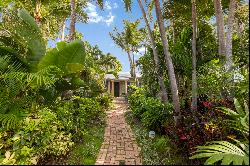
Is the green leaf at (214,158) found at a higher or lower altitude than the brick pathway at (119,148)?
higher

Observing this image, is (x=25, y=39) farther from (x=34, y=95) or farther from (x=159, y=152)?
(x=159, y=152)

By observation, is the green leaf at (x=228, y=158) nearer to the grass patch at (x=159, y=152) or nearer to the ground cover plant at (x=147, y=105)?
the ground cover plant at (x=147, y=105)

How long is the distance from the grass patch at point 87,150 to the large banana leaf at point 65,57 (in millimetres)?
2133

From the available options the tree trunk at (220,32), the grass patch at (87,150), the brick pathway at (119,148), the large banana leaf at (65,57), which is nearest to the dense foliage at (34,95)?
the large banana leaf at (65,57)

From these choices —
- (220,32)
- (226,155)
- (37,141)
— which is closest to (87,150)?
(37,141)

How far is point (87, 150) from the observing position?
25.8 feet

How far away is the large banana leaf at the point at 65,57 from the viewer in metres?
8.89

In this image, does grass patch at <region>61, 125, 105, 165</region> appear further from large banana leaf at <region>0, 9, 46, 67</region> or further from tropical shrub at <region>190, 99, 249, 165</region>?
large banana leaf at <region>0, 9, 46, 67</region>

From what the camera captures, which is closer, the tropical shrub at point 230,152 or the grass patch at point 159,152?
the tropical shrub at point 230,152

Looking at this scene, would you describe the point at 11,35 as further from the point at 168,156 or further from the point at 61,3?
the point at 61,3

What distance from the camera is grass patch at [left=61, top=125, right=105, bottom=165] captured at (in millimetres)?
7113

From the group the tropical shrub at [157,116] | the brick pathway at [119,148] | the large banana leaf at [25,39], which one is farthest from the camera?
the tropical shrub at [157,116]

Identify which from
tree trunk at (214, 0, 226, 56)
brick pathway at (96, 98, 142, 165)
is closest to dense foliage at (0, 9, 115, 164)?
brick pathway at (96, 98, 142, 165)

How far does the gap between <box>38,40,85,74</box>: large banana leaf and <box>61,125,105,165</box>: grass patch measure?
7.00 ft
